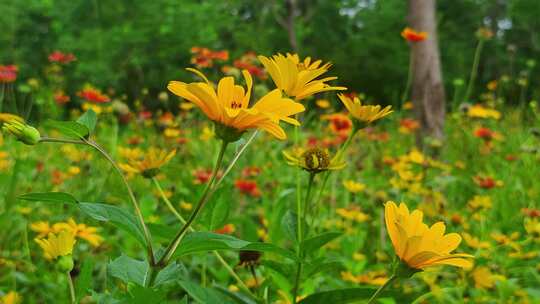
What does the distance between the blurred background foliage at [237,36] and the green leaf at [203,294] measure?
559cm

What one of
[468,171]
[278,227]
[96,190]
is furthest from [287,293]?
[468,171]

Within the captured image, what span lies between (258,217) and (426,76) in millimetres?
1739

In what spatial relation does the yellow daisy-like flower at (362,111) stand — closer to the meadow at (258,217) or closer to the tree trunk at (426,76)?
the meadow at (258,217)

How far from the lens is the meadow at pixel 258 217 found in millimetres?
440

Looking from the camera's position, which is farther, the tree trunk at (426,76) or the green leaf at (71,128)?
the tree trunk at (426,76)

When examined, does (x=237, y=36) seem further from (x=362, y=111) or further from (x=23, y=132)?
(x=23, y=132)

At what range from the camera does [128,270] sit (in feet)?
1.67

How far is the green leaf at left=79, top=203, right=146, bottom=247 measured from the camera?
42 cm

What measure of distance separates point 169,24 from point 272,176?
19.8ft

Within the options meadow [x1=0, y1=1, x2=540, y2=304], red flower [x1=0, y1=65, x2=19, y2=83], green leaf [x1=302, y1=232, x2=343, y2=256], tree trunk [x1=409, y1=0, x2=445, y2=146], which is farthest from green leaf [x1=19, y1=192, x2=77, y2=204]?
tree trunk [x1=409, y1=0, x2=445, y2=146]

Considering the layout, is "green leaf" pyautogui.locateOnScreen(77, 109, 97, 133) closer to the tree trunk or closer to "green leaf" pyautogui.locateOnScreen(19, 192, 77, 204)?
"green leaf" pyautogui.locateOnScreen(19, 192, 77, 204)

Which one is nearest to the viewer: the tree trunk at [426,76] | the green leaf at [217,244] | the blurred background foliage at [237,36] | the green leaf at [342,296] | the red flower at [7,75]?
the green leaf at [217,244]

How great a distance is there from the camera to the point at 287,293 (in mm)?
680

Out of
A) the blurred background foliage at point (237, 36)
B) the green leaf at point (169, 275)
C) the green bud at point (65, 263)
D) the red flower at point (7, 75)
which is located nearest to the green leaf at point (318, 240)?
the green leaf at point (169, 275)
